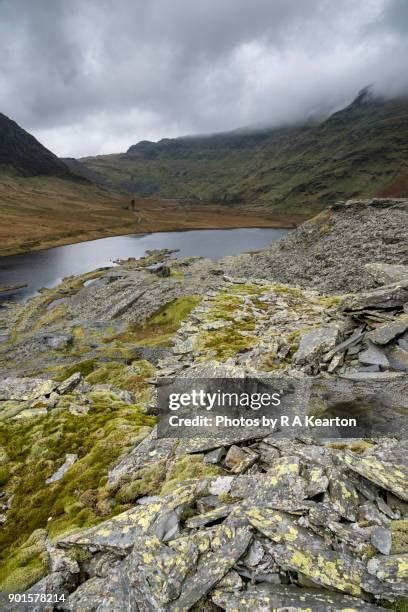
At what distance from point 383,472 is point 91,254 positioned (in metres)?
148

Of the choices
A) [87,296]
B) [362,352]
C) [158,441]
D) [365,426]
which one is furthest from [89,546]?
[87,296]

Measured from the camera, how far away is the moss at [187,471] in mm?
12779

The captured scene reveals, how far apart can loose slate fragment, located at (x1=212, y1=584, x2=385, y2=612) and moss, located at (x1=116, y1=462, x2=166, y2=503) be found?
247 inches

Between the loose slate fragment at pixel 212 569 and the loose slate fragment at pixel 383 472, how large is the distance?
369 centimetres

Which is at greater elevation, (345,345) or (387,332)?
(387,332)

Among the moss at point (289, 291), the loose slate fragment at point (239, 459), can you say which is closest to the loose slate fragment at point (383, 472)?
the loose slate fragment at point (239, 459)

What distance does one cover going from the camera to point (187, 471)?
1315 centimetres

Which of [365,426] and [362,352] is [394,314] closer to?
[362,352]

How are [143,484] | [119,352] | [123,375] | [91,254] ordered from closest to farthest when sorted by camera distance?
[143,484]
[123,375]
[119,352]
[91,254]

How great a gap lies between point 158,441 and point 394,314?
55.3 feet

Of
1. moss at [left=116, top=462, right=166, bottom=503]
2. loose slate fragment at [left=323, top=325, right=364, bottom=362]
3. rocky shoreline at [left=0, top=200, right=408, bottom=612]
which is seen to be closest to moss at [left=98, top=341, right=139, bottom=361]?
rocky shoreline at [left=0, top=200, right=408, bottom=612]

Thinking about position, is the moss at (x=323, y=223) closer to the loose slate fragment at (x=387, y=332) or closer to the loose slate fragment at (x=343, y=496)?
the loose slate fragment at (x=387, y=332)

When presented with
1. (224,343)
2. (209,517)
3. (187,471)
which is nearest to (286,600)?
(209,517)

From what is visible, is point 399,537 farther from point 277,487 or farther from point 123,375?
point 123,375
